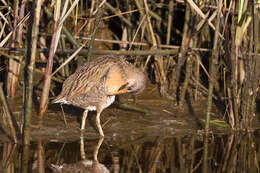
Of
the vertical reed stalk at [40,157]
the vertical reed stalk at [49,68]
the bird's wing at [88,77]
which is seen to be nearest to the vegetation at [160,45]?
the vertical reed stalk at [49,68]

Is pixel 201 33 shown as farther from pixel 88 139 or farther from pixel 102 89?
pixel 88 139

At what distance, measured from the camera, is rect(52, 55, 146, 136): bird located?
7457mm

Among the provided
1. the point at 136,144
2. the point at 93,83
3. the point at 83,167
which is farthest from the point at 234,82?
the point at 83,167

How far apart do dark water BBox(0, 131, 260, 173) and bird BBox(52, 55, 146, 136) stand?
0.52 metres

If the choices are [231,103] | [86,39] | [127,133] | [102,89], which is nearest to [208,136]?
[231,103]

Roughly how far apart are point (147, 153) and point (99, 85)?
1.36m

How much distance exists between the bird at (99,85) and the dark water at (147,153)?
52 cm

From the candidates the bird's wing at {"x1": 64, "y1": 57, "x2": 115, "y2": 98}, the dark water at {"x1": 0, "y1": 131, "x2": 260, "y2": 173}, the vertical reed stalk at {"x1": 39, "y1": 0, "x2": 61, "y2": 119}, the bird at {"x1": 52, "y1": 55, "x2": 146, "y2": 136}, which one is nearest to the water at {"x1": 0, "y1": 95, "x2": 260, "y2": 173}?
the dark water at {"x1": 0, "y1": 131, "x2": 260, "y2": 173}

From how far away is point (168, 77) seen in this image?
9164 mm

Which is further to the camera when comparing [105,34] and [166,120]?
[105,34]

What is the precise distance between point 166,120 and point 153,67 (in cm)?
139

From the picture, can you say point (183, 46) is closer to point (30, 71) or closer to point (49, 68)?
point (49, 68)

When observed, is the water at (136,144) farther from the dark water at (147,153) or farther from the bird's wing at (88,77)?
the bird's wing at (88,77)

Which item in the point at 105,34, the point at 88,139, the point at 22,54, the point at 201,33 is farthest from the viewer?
the point at 105,34
